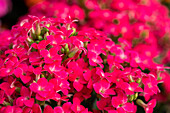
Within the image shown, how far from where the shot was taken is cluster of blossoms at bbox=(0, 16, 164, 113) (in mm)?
532

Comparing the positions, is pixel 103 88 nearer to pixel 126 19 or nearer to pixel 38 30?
pixel 38 30

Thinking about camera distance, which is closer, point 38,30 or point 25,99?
point 25,99

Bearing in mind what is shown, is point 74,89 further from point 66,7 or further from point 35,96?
point 66,7

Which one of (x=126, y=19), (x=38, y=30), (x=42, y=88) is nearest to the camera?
(x=42, y=88)

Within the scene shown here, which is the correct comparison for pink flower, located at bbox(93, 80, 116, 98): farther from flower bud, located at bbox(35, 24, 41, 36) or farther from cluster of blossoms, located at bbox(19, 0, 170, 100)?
cluster of blossoms, located at bbox(19, 0, 170, 100)

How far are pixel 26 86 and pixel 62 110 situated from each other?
4.8 inches

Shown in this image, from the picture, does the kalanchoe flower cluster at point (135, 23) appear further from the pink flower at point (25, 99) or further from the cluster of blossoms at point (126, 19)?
the pink flower at point (25, 99)

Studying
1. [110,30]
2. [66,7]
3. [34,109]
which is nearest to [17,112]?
[34,109]

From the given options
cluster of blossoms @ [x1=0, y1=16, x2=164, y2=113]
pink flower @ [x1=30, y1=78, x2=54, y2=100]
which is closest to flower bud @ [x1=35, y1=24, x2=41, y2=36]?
cluster of blossoms @ [x1=0, y1=16, x2=164, y2=113]

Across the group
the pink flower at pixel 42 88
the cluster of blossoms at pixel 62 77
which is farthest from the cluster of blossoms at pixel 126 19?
the pink flower at pixel 42 88

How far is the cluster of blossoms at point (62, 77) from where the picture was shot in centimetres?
53

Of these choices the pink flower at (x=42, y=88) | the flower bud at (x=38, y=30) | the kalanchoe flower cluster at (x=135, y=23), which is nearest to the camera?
the pink flower at (x=42, y=88)

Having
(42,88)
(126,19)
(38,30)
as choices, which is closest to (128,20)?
(126,19)

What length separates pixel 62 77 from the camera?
541 mm
